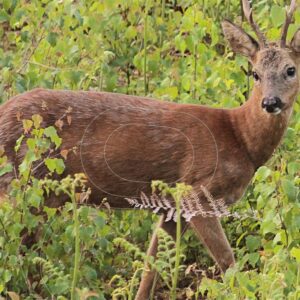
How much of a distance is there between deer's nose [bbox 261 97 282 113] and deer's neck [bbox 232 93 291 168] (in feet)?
0.60

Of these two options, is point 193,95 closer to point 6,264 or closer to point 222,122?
point 222,122

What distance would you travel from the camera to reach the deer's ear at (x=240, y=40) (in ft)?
27.8

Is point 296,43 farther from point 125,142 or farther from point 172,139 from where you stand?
point 125,142

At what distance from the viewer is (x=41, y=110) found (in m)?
7.97

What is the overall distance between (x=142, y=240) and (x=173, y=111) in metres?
0.87

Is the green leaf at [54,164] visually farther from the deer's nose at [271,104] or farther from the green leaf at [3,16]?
the green leaf at [3,16]

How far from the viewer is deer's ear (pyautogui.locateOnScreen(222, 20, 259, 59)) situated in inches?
333

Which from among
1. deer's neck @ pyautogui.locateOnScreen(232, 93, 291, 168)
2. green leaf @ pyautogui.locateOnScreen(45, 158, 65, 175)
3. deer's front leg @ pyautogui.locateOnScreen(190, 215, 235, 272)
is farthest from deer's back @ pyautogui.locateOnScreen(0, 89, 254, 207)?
green leaf @ pyautogui.locateOnScreen(45, 158, 65, 175)

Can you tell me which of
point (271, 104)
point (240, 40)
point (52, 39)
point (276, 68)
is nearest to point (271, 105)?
point (271, 104)

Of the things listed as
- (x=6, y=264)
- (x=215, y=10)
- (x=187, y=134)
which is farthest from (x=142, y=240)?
(x=215, y=10)

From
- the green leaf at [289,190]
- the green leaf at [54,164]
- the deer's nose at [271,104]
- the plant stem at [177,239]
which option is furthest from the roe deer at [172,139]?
the plant stem at [177,239]

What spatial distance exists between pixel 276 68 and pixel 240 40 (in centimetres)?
40

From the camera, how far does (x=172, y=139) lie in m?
8.25

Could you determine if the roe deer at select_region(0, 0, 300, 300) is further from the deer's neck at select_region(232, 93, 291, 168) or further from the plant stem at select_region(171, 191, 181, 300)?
the plant stem at select_region(171, 191, 181, 300)
